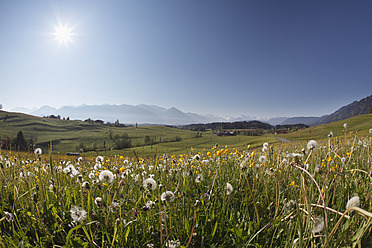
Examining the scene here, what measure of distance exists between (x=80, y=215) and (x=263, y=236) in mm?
2132

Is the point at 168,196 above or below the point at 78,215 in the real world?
above

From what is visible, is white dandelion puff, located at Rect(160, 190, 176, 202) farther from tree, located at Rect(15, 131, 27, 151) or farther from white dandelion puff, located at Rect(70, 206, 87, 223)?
tree, located at Rect(15, 131, 27, 151)

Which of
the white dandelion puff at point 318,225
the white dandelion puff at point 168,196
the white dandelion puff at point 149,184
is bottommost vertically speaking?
the white dandelion puff at point 318,225

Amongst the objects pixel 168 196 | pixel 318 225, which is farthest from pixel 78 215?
pixel 318 225

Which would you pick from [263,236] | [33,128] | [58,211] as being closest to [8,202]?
[58,211]

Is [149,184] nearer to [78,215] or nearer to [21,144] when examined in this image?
[78,215]

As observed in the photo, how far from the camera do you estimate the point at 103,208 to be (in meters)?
2.50

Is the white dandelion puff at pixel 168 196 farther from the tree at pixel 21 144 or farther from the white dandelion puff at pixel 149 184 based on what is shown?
the tree at pixel 21 144

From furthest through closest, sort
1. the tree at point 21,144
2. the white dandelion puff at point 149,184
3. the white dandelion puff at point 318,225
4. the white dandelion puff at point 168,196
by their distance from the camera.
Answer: the tree at point 21,144
the white dandelion puff at point 149,184
the white dandelion puff at point 168,196
the white dandelion puff at point 318,225

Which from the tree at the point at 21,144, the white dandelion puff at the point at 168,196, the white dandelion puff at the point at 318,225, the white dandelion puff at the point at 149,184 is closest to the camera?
the white dandelion puff at the point at 318,225

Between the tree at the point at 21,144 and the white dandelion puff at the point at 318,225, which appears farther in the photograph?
the tree at the point at 21,144

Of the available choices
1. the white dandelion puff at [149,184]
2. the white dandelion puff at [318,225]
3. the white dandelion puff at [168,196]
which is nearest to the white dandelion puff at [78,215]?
the white dandelion puff at [149,184]

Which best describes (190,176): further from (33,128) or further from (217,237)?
(33,128)

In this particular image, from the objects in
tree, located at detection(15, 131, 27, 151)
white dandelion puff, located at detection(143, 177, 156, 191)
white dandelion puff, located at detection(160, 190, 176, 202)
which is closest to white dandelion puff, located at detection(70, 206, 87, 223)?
white dandelion puff, located at detection(143, 177, 156, 191)
